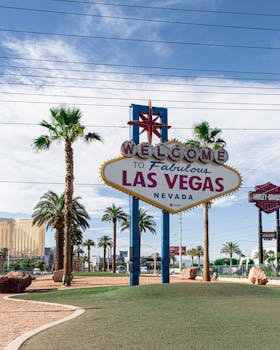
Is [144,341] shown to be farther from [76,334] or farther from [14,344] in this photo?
[14,344]

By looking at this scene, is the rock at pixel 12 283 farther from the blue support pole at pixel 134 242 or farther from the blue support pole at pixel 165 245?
the blue support pole at pixel 165 245

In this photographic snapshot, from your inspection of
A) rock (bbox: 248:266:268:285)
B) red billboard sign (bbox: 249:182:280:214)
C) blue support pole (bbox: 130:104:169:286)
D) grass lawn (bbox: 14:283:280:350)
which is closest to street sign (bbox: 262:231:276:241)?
red billboard sign (bbox: 249:182:280:214)

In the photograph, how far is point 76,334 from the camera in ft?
35.2

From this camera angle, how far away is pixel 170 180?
89.6 ft

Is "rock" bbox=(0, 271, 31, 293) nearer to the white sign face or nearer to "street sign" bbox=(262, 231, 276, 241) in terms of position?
the white sign face

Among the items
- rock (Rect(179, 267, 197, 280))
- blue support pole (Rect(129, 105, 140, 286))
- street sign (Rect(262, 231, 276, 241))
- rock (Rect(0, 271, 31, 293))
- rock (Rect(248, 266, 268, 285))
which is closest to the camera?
blue support pole (Rect(129, 105, 140, 286))

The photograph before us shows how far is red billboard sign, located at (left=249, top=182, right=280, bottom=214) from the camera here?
220 feet

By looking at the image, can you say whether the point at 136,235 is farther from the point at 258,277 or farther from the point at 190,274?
the point at 190,274

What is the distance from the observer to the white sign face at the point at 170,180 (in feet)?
86.6

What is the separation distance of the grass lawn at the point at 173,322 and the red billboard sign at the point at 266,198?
4734cm

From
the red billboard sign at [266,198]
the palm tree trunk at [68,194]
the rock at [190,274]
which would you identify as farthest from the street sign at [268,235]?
the palm tree trunk at [68,194]

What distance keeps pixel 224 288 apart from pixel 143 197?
761cm

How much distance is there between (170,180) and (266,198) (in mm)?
43926

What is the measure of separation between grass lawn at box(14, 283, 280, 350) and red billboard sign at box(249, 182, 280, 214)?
47.3 meters
